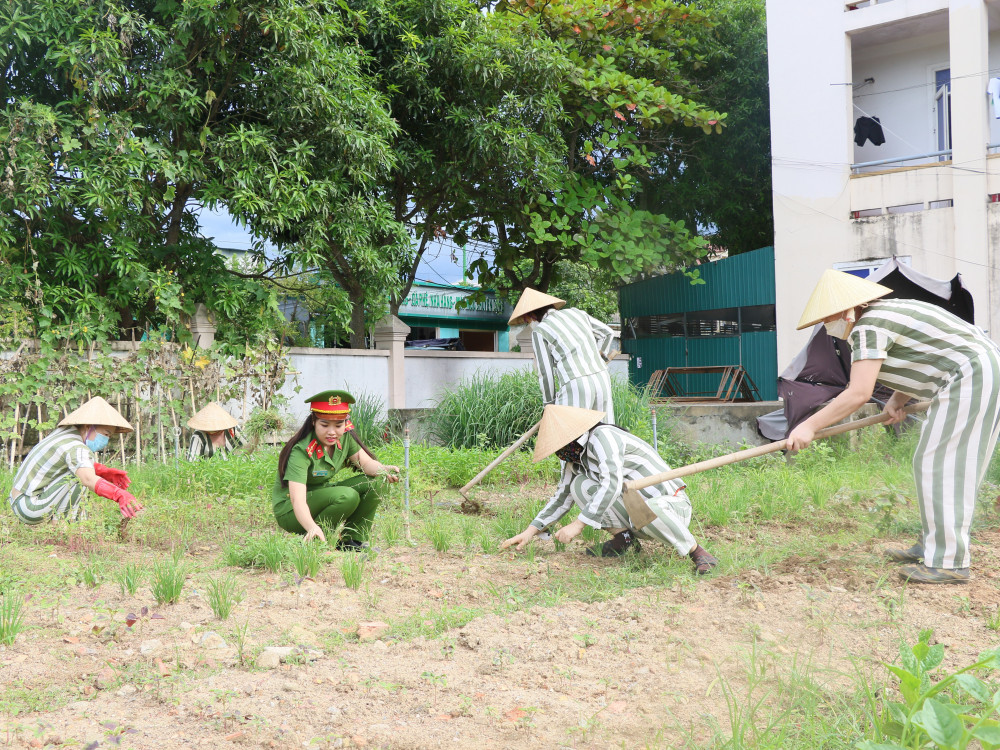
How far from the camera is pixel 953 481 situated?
3877mm

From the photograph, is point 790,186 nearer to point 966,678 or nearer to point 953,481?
point 953,481

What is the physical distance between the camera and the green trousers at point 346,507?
4832mm

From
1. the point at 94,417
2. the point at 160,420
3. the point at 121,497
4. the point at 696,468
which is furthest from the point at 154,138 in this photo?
the point at 696,468

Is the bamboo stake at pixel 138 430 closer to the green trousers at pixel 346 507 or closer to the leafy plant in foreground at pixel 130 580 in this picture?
the green trousers at pixel 346 507

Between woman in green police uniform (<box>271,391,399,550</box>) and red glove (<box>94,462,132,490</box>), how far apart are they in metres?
1.17

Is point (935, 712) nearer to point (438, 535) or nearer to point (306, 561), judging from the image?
point (306, 561)

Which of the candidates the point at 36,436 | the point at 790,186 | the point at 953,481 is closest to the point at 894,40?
the point at 790,186

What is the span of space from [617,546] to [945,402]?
5.99 ft

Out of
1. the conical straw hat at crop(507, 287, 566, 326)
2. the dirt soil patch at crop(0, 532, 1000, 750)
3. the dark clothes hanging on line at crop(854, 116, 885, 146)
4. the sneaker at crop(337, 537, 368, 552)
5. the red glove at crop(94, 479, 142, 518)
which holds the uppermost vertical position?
the dark clothes hanging on line at crop(854, 116, 885, 146)

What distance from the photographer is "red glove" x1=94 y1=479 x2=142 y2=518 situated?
4691 mm

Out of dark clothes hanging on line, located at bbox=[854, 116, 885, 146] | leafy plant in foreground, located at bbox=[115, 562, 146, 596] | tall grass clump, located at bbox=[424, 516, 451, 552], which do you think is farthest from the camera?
dark clothes hanging on line, located at bbox=[854, 116, 885, 146]

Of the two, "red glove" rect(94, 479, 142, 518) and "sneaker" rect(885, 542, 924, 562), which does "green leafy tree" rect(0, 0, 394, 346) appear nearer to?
"red glove" rect(94, 479, 142, 518)

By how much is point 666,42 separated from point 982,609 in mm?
12954

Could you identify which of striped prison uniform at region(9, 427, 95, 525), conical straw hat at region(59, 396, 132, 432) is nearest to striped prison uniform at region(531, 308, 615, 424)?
conical straw hat at region(59, 396, 132, 432)
